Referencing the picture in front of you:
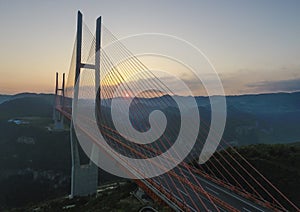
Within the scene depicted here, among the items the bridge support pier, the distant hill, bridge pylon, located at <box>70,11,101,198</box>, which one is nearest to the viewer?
bridge pylon, located at <box>70,11,101,198</box>

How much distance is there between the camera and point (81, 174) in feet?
84.8

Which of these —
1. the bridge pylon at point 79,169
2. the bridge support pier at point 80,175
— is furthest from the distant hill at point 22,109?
the bridge support pier at point 80,175

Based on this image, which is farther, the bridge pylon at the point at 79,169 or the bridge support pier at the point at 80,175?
the bridge support pier at the point at 80,175

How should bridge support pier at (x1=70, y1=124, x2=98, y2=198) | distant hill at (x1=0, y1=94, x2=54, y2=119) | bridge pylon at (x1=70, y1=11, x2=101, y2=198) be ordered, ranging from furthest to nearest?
distant hill at (x1=0, y1=94, x2=54, y2=119), bridge support pier at (x1=70, y1=124, x2=98, y2=198), bridge pylon at (x1=70, y1=11, x2=101, y2=198)

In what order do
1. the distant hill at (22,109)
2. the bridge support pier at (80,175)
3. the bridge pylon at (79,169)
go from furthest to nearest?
the distant hill at (22,109) → the bridge support pier at (80,175) → the bridge pylon at (79,169)

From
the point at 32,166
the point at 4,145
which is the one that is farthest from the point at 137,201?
the point at 4,145

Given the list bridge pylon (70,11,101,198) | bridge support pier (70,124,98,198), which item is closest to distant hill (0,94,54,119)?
bridge pylon (70,11,101,198)

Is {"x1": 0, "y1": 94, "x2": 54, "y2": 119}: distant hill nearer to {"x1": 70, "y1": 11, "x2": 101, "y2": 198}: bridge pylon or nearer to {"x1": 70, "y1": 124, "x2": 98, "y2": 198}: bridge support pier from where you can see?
{"x1": 70, "y1": 11, "x2": 101, "y2": 198}: bridge pylon

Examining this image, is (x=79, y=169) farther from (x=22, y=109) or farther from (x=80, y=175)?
(x=22, y=109)

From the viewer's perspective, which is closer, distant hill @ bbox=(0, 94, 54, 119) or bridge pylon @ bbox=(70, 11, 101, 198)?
bridge pylon @ bbox=(70, 11, 101, 198)

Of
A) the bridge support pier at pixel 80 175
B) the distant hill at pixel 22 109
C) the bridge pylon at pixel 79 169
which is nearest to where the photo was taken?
the bridge pylon at pixel 79 169

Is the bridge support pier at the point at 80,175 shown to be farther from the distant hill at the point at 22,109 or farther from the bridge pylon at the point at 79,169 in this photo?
the distant hill at the point at 22,109

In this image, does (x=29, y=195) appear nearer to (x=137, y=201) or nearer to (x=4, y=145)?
(x=4, y=145)

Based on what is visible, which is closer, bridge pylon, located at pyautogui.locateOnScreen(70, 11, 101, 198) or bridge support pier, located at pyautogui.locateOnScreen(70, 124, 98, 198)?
bridge pylon, located at pyautogui.locateOnScreen(70, 11, 101, 198)
